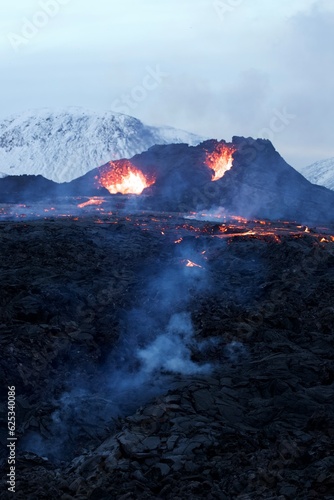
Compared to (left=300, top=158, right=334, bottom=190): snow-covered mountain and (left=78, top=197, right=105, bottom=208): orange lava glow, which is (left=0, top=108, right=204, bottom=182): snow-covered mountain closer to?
(left=300, top=158, right=334, bottom=190): snow-covered mountain

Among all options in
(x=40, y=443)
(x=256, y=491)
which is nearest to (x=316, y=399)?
(x=256, y=491)

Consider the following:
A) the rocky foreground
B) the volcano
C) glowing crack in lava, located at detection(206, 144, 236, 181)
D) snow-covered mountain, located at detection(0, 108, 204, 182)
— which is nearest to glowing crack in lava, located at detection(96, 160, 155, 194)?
the volcano

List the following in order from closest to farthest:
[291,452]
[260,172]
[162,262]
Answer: [291,452]
[162,262]
[260,172]

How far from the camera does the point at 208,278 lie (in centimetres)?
2866

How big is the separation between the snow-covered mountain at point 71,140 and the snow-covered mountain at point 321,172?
39.0 meters

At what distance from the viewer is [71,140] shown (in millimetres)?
175000

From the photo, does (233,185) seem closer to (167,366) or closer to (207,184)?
(207,184)

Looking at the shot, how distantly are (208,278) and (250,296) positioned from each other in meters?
2.75

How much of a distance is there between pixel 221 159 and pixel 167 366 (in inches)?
2483

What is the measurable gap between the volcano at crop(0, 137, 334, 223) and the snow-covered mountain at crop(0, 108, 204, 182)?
7704cm

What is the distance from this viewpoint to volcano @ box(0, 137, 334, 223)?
68.9 m

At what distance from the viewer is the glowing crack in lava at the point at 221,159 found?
79062 millimetres

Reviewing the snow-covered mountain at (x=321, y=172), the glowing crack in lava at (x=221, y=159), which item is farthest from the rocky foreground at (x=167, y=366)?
the snow-covered mountain at (x=321, y=172)

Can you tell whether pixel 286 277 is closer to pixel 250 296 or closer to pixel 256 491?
pixel 250 296
